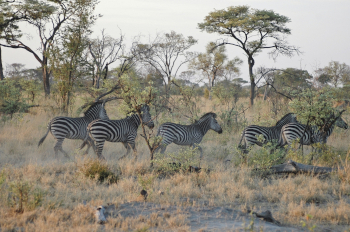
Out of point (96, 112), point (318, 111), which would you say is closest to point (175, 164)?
point (96, 112)

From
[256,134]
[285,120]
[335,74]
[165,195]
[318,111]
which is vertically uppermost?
[335,74]

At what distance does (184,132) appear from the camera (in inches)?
320

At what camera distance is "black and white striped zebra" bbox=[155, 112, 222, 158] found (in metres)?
7.84

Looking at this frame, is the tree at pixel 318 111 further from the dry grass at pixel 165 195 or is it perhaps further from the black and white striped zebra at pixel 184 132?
the black and white striped zebra at pixel 184 132

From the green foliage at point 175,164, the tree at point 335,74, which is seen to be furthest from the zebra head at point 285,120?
the tree at point 335,74

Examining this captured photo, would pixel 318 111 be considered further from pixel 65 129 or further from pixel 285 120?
pixel 65 129

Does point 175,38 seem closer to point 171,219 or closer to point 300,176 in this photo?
point 300,176

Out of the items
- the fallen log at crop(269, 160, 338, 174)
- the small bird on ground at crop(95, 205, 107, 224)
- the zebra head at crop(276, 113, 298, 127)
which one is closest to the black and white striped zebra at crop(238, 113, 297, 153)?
the zebra head at crop(276, 113, 298, 127)

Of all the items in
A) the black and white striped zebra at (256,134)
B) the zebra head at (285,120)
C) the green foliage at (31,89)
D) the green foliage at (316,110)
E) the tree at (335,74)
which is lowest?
the black and white striped zebra at (256,134)

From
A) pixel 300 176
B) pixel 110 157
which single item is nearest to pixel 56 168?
pixel 110 157

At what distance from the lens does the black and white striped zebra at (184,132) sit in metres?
7.84

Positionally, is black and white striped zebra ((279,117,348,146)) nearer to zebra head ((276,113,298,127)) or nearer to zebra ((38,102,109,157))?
zebra head ((276,113,298,127))

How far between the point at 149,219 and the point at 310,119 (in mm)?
4953

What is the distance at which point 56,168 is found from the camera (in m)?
6.53
